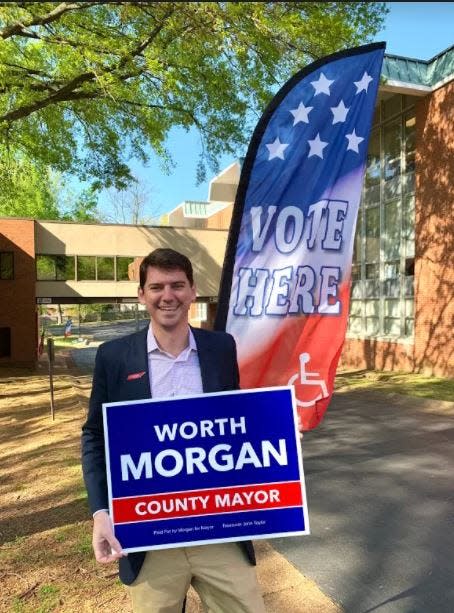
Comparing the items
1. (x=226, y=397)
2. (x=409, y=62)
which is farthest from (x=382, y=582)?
(x=409, y=62)

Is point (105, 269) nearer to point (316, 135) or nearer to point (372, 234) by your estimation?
point (372, 234)

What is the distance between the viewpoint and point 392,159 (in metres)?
19.0

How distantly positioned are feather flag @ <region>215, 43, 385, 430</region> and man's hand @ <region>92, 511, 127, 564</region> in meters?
1.16

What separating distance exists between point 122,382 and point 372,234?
63.9 ft

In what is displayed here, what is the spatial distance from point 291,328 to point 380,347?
1734cm

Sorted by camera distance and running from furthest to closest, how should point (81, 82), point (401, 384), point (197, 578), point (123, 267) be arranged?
point (123, 267), point (401, 384), point (81, 82), point (197, 578)

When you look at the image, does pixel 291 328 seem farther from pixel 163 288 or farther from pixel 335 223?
pixel 163 288

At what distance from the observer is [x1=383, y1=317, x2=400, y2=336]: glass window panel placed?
A: 61.2ft

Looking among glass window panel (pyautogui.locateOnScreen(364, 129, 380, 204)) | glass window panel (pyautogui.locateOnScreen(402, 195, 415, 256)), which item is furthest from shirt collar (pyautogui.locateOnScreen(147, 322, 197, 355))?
glass window panel (pyautogui.locateOnScreen(364, 129, 380, 204))

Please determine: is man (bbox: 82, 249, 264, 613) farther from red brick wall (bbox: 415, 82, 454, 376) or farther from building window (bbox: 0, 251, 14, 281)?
building window (bbox: 0, 251, 14, 281)

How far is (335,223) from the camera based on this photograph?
9.24 feet

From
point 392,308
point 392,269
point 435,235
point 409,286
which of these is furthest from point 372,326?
point 435,235

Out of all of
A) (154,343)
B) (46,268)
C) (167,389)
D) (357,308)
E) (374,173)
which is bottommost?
(357,308)

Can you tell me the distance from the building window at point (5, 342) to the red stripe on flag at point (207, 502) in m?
24.5
